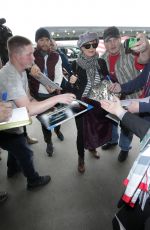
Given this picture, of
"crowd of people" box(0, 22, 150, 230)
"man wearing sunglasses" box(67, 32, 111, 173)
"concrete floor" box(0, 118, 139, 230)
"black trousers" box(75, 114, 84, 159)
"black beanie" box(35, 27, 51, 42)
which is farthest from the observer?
"black beanie" box(35, 27, 51, 42)

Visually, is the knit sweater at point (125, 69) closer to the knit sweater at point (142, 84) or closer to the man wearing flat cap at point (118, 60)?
the man wearing flat cap at point (118, 60)

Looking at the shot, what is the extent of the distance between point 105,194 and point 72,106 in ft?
3.27

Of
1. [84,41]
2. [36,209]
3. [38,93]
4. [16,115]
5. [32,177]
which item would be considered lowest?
[36,209]

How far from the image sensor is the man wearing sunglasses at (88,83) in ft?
7.32

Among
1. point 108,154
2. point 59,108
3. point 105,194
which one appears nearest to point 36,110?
point 59,108

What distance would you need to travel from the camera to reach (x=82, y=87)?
89.8 inches

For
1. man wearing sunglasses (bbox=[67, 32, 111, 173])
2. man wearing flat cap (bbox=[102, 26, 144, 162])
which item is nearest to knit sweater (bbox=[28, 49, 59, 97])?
man wearing sunglasses (bbox=[67, 32, 111, 173])

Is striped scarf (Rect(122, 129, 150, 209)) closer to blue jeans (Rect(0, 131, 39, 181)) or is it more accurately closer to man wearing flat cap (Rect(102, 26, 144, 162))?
blue jeans (Rect(0, 131, 39, 181))

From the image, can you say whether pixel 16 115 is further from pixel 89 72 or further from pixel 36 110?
pixel 89 72

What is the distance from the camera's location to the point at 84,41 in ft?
7.19

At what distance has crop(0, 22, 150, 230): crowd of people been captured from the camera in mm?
1734

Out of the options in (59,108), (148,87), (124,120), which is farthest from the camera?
(148,87)

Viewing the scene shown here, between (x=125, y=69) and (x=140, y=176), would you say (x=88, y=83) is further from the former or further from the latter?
(x=140, y=176)

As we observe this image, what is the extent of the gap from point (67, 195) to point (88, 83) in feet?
3.72
